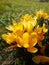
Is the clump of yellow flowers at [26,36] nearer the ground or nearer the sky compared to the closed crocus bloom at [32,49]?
nearer the sky

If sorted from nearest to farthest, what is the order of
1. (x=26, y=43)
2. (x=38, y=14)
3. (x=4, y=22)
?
(x=26, y=43)
(x=38, y=14)
(x=4, y=22)

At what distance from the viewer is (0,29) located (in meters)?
1.61

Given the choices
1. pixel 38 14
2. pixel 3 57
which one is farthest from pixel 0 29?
pixel 3 57

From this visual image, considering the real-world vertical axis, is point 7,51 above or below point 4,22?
above

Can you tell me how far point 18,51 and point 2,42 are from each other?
197mm

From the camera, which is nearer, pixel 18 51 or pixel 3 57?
pixel 18 51

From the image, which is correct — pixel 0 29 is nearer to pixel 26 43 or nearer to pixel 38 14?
pixel 38 14

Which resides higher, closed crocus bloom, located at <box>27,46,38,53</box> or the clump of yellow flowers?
the clump of yellow flowers

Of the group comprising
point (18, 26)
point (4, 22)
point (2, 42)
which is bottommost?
point (4, 22)

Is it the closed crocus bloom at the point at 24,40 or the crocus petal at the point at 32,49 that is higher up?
the closed crocus bloom at the point at 24,40

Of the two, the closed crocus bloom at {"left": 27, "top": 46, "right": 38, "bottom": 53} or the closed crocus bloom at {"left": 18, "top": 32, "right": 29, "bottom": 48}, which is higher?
the closed crocus bloom at {"left": 18, "top": 32, "right": 29, "bottom": 48}

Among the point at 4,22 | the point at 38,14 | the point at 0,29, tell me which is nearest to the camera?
the point at 38,14

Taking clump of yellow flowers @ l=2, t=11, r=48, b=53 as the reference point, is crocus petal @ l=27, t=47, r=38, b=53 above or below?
below

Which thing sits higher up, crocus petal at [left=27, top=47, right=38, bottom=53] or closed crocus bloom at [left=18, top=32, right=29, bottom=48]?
closed crocus bloom at [left=18, top=32, right=29, bottom=48]
